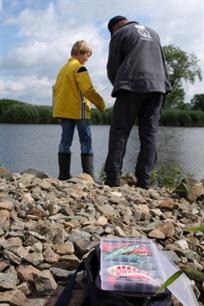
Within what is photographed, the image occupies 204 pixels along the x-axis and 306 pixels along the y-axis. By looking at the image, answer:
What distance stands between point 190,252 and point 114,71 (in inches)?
96.3

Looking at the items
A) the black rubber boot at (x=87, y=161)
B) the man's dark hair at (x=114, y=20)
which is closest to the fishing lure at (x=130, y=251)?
the black rubber boot at (x=87, y=161)

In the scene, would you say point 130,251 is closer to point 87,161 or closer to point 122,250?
point 122,250

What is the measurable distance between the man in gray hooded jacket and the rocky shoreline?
15.5 inches

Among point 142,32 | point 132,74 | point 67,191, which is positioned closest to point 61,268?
point 67,191

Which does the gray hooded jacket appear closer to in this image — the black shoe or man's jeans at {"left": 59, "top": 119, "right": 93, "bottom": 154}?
man's jeans at {"left": 59, "top": 119, "right": 93, "bottom": 154}

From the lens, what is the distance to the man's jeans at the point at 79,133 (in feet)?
18.0

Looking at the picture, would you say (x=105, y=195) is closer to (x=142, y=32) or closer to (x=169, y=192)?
(x=169, y=192)

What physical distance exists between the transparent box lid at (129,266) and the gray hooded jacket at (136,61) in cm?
272

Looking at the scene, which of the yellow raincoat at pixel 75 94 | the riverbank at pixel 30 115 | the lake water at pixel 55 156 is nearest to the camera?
the yellow raincoat at pixel 75 94

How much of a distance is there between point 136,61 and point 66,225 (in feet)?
7.50

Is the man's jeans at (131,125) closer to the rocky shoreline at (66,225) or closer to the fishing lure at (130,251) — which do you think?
the rocky shoreline at (66,225)

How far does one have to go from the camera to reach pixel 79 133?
18.1 feet

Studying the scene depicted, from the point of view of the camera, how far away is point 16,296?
2.26 meters

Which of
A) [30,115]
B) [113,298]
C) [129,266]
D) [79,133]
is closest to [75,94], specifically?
[79,133]
